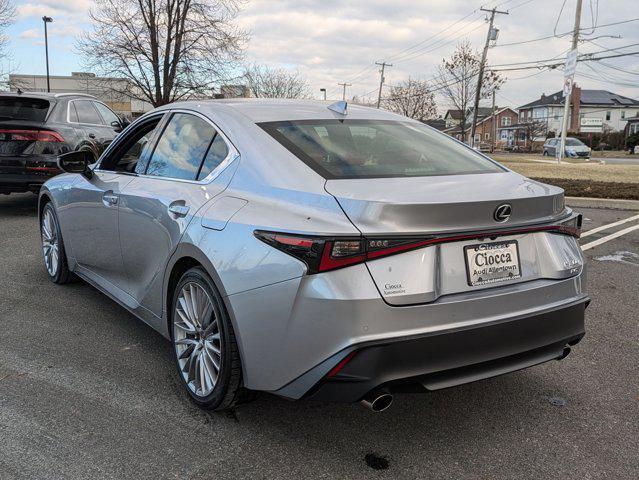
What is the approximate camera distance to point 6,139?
8047 mm

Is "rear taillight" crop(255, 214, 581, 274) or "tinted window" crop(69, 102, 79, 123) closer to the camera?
"rear taillight" crop(255, 214, 581, 274)

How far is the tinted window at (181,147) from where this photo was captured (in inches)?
130

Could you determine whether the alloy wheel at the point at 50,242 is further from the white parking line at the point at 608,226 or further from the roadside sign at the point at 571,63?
the roadside sign at the point at 571,63

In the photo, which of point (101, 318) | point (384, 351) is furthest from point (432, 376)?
point (101, 318)

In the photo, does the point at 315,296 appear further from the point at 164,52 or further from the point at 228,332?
the point at 164,52

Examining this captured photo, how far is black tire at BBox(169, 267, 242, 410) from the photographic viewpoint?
8.80ft

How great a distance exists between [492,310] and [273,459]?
115 cm

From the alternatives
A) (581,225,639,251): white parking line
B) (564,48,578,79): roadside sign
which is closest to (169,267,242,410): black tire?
(581,225,639,251): white parking line

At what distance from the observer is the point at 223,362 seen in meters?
2.71

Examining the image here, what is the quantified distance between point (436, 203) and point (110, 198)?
2458 millimetres

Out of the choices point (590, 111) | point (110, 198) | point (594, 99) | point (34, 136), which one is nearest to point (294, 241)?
point (110, 198)

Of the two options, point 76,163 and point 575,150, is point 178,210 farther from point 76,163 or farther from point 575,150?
point 575,150

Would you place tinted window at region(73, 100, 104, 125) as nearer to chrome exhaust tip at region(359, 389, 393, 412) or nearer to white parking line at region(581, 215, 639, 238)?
white parking line at region(581, 215, 639, 238)

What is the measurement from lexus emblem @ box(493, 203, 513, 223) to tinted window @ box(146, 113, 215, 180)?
1618mm
